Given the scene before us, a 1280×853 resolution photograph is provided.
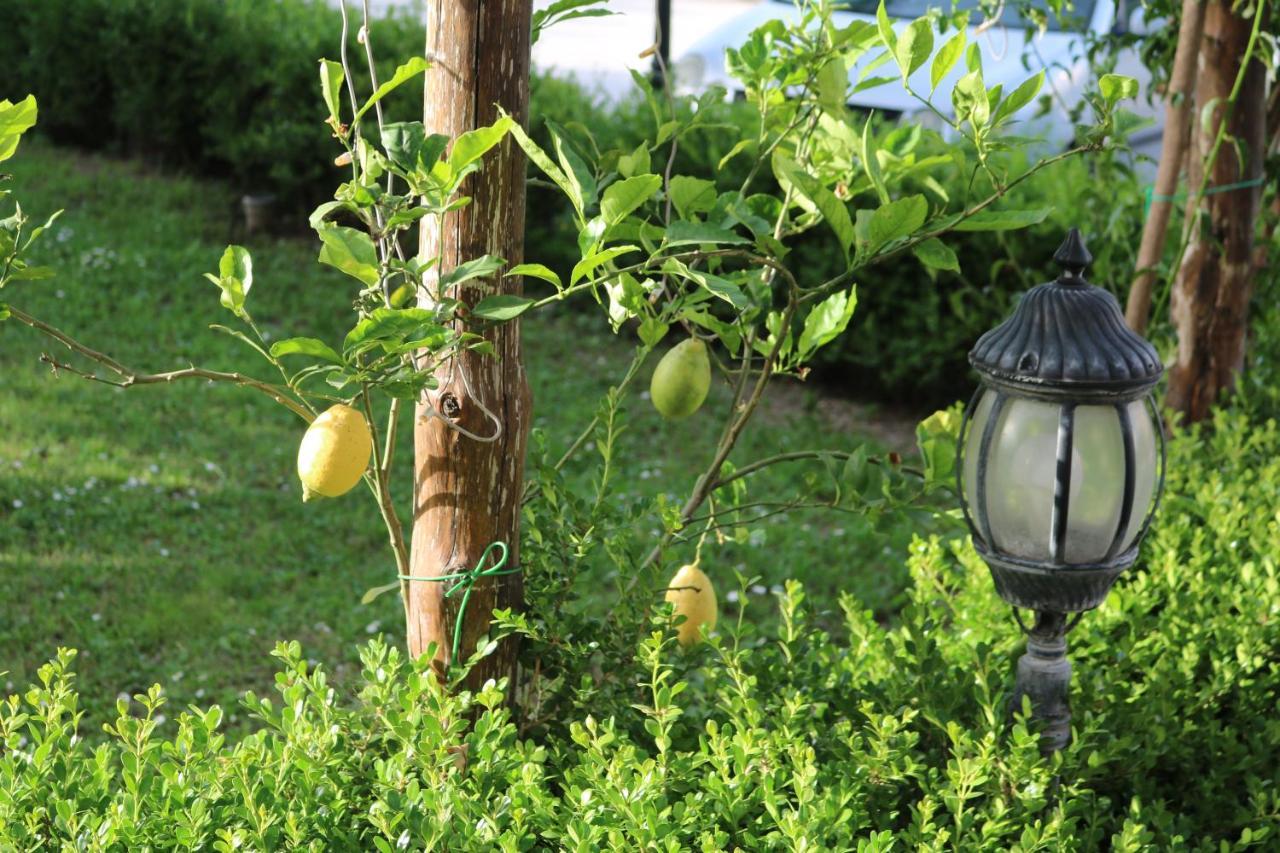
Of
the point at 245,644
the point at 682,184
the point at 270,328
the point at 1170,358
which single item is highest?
the point at 682,184

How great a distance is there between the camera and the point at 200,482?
15.1 ft

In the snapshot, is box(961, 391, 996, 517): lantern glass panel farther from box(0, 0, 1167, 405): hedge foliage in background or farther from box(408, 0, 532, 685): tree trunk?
box(0, 0, 1167, 405): hedge foliage in background

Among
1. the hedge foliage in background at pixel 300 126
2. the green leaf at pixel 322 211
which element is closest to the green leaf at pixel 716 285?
the green leaf at pixel 322 211

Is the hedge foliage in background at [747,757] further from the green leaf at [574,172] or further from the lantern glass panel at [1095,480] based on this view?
the green leaf at [574,172]

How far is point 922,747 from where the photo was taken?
1.98m

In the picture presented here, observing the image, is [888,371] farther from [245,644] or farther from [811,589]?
[245,644]

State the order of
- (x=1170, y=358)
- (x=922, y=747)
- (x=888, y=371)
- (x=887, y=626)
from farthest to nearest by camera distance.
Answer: (x=888, y=371), (x=887, y=626), (x=1170, y=358), (x=922, y=747)

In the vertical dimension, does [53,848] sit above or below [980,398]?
below

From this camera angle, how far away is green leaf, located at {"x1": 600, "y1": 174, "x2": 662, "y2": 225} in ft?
4.79

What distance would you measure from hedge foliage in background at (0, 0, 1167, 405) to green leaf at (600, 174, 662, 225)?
11.4ft

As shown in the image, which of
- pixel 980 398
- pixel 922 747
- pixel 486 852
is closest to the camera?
pixel 486 852

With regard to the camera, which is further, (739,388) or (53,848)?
(739,388)

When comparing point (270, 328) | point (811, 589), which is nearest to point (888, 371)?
point (811, 589)

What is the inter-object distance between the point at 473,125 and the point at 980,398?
0.75 metres
